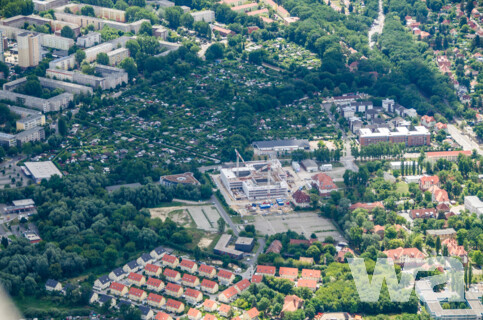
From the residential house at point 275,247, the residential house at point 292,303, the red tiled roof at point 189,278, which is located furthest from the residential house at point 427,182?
the red tiled roof at point 189,278

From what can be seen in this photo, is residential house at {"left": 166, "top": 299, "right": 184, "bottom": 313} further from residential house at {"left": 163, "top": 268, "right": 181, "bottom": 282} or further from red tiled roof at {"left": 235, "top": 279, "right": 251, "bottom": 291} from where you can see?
red tiled roof at {"left": 235, "top": 279, "right": 251, "bottom": 291}

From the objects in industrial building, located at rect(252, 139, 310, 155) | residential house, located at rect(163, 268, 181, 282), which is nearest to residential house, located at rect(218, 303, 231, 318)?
residential house, located at rect(163, 268, 181, 282)

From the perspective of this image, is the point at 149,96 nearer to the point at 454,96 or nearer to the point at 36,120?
the point at 36,120

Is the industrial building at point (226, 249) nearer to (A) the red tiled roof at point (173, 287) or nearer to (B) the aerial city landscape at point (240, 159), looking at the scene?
(B) the aerial city landscape at point (240, 159)

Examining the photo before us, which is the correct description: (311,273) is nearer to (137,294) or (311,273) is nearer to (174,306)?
(174,306)

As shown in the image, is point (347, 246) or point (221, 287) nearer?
point (221, 287)

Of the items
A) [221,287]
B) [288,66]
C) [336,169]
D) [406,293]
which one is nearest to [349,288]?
[406,293]

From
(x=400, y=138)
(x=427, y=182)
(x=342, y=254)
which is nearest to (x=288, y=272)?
(x=342, y=254)
